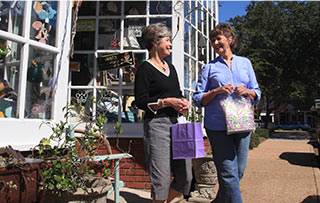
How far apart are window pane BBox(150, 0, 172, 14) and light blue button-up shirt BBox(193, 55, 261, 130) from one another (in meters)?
2.10

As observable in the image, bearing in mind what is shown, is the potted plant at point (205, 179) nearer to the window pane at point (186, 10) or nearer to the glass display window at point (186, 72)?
the glass display window at point (186, 72)

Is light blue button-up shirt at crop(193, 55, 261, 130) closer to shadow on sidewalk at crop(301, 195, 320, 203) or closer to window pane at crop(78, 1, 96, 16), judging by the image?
shadow on sidewalk at crop(301, 195, 320, 203)

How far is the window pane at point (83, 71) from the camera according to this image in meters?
4.11

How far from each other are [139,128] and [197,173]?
983mm

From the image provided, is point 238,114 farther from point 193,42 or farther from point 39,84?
point 193,42

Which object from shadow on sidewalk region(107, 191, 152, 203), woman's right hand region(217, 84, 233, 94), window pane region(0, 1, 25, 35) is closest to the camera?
woman's right hand region(217, 84, 233, 94)

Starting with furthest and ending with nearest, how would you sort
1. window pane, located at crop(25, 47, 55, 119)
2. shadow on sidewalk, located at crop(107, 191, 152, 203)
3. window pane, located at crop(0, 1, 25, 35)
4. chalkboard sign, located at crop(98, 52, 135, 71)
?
chalkboard sign, located at crop(98, 52, 135, 71)
shadow on sidewalk, located at crop(107, 191, 152, 203)
window pane, located at crop(25, 47, 55, 119)
window pane, located at crop(0, 1, 25, 35)

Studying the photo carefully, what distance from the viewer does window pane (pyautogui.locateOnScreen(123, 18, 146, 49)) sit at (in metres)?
4.12

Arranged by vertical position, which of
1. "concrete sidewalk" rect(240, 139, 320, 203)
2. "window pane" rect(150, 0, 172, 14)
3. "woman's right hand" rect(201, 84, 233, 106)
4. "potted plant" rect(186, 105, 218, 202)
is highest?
"window pane" rect(150, 0, 172, 14)

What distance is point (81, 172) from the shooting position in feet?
6.75

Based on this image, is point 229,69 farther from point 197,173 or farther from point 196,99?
point 197,173

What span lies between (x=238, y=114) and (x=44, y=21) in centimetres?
216

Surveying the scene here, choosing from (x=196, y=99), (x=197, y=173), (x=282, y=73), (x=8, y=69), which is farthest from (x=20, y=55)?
(x=282, y=73)

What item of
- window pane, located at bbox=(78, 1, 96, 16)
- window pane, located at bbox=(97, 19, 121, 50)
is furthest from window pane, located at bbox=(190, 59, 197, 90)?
window pane, located at bbox=(78, 1, 96, 16)
